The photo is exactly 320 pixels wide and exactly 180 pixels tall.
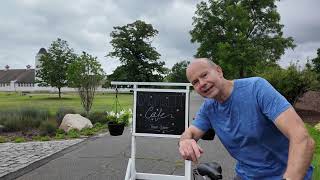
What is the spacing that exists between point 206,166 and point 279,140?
0.54 m

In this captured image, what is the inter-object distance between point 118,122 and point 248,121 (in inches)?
310

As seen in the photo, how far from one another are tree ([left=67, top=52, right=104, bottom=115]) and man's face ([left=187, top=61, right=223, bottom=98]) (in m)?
19.8

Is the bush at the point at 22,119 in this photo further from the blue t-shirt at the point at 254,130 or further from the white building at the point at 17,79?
the white building at the point at 17,79

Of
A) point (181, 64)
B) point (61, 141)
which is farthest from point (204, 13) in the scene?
point (181, 64)

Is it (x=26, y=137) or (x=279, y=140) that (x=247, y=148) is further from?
(x=26, y=137)

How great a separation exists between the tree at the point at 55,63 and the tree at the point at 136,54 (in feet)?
63.6

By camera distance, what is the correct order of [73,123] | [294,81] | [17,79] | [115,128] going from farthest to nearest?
[17,79] < [294,81] < [73,123] < [115,128]

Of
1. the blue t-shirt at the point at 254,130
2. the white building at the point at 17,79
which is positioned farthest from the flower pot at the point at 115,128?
the white building at the point at 17,79

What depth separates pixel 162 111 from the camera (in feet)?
26.9

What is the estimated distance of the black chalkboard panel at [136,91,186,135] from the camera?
8172mm

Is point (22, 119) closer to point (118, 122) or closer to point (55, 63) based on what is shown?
point (118, 122)

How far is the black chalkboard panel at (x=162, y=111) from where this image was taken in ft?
26.8

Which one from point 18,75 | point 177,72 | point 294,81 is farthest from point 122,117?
point 18,75

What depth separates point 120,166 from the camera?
11.1 meters
